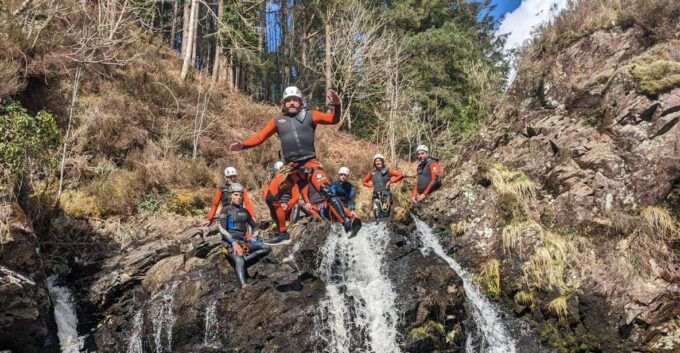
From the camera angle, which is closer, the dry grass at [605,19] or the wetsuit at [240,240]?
the wetsuit at [240,240]

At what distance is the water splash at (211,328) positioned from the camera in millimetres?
7387

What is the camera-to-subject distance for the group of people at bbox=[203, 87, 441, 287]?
697 centimetres

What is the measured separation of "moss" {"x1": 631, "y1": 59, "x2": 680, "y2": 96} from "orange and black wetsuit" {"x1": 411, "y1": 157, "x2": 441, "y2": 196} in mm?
4114

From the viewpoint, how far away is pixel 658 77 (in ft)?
28.1

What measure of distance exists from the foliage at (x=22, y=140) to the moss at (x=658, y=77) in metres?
10.7

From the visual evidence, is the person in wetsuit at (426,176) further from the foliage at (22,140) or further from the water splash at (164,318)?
the foliage at (22,140)

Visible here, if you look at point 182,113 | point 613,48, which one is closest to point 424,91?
point 182,113

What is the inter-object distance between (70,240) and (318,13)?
17.6 metres

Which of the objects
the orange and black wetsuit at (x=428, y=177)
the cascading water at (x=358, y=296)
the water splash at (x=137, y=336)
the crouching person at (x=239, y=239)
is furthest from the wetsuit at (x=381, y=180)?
the water splash at (x=137, y=336)

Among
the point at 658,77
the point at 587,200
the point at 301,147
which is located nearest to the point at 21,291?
the point at 301,147

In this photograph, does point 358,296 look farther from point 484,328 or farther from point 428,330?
point 484,328

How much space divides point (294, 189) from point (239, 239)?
130 cm

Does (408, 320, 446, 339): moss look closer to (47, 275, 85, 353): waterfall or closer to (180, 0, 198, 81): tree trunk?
(47, 275, 85, 353): waterfall

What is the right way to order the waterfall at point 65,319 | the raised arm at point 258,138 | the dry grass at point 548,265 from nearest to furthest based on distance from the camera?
1. the raised arm at point 258,138
2. the waterfall at point 65,319
3. the dry grass at point 548,265
